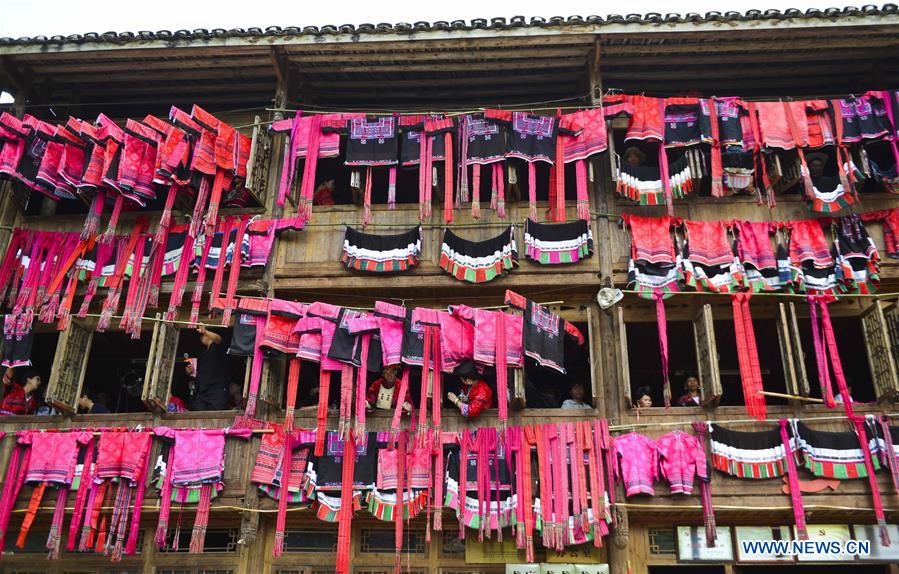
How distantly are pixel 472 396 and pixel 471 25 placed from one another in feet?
19.9

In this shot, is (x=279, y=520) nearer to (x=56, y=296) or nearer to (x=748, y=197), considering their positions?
(x=56, y=296)

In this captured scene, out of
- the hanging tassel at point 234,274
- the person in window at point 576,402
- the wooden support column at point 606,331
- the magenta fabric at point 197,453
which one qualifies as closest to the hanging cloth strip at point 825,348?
the wooden support column at point 606,331

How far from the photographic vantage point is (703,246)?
13.0 meters

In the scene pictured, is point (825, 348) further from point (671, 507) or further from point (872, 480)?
point (671, 507)

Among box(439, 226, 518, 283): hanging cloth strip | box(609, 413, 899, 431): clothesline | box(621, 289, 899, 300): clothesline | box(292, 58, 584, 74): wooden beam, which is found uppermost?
box(292, 58, 584, 74): wooden beam

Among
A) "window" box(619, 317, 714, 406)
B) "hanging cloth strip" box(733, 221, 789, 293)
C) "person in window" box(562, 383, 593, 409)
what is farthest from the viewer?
"window" box(619, 317, 714, 406)

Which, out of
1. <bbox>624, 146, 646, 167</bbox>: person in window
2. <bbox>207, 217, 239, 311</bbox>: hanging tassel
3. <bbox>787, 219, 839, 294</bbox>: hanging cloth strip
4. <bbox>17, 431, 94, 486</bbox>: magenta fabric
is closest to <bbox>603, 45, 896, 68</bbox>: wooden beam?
<bbox>624, 146, 646, 167</bbox>: person in window

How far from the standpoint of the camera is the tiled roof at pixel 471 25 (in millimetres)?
13102

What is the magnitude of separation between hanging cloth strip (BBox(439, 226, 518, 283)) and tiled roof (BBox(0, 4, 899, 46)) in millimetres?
3416

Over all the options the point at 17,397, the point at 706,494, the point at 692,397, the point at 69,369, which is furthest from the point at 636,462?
the point at 17,397

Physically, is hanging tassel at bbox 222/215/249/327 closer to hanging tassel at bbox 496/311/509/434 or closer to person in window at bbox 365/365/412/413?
person in window at bbox 365/365/412/413

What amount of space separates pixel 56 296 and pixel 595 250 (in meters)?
8.81

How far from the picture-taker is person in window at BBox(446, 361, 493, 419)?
12273 millimetres

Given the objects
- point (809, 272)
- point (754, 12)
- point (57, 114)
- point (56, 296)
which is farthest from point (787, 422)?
point (57, 114)
